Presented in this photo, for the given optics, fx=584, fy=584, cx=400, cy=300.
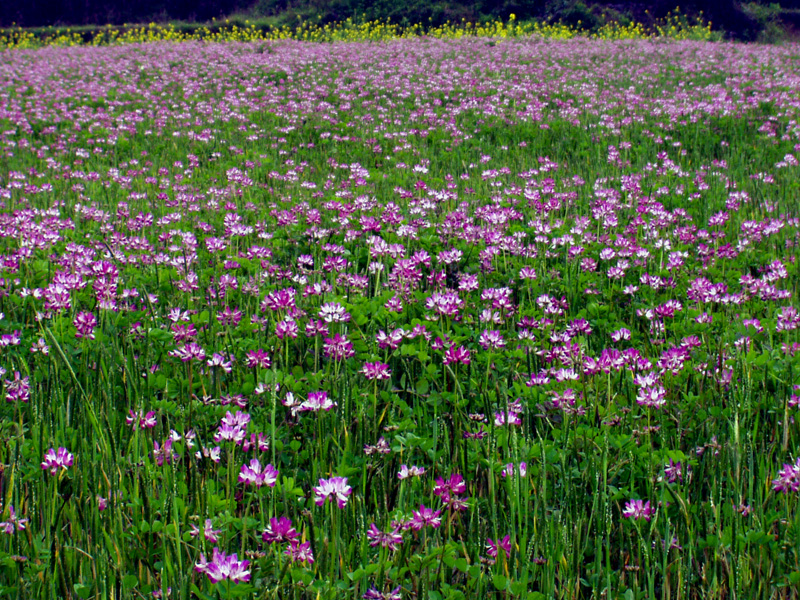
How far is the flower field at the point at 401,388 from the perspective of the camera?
1.69m

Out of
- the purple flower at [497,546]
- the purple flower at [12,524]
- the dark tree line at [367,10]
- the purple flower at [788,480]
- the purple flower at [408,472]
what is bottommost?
the purple flower at [497,546]

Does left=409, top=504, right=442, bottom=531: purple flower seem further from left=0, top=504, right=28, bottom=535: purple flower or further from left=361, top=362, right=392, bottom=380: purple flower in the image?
left=0, top=504, right=28, bottom=535: purple flower

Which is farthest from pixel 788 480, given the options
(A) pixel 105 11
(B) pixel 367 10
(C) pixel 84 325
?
(A) pixel 105 11

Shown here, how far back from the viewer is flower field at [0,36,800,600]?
1692 millimetres

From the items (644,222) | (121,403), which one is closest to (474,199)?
(644,222)

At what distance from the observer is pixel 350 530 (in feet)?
5.98

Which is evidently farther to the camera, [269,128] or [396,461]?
[269,128]

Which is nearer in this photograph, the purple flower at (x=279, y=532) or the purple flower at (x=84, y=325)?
the purple flower at (x=279, y=532)

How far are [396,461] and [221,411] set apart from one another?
0.70 m

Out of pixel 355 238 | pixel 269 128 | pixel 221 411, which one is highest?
pixel 269 128

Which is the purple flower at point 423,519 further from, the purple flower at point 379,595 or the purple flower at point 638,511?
the purple flower at point 638,511

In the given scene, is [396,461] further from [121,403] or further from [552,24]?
[552,24]

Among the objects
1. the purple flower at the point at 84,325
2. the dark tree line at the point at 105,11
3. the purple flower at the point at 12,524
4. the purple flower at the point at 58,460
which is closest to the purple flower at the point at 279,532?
the purple flower at the point at 12,524

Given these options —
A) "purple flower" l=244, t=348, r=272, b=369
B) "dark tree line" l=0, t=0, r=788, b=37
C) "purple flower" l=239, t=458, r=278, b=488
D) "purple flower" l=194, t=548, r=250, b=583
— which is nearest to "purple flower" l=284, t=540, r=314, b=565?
"purple flower" l=194, t=548, r=250, b=583
